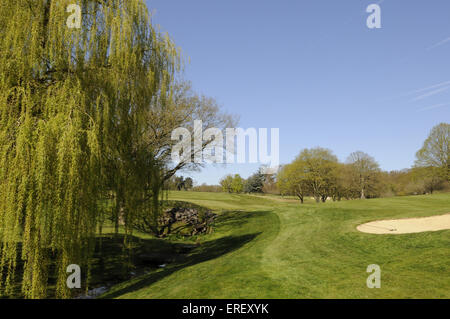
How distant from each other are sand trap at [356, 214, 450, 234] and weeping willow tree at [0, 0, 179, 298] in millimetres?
8808

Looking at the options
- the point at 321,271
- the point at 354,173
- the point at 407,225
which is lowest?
the point at 321,271

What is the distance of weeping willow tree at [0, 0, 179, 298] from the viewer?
577cm

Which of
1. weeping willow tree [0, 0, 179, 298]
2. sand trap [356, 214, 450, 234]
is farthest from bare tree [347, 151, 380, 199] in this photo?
weeping willow tree [0, 0, 179, 298]

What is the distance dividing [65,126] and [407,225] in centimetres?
1228

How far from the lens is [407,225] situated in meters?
11.2

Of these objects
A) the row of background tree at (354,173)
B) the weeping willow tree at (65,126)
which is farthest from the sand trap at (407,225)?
the row of background tree at (354,173)

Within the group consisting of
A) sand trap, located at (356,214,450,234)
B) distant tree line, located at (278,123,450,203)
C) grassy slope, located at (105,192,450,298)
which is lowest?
grassy slope, located at (105,192,450,298)

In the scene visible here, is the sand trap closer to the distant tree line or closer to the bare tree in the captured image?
the distant tree line

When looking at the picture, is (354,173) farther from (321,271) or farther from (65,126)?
(65,126)

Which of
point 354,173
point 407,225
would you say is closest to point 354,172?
point 354,173

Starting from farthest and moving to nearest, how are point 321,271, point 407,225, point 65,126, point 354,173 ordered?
point 354,173 < point 407,225 < point 321,271 < point 65,126

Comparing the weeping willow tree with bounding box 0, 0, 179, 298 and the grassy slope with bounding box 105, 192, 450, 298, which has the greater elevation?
the weeping willow tree with bounding box 0, 0, 179, 298

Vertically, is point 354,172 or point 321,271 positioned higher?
point 354,172
